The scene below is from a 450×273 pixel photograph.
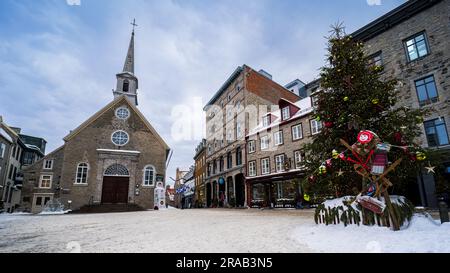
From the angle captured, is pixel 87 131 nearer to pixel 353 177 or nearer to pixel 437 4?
pixel 353 177

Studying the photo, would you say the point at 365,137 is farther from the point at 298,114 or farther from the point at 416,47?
the point at 298,114

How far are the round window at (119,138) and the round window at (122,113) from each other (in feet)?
6.21

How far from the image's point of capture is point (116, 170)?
22.9 m

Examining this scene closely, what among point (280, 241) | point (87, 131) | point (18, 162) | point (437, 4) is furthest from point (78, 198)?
point (437, 4)

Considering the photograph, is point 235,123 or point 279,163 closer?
point 279,163

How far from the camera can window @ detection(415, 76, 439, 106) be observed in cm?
1270

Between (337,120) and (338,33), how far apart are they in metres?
3.58

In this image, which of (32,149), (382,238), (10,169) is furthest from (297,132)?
(32,149)

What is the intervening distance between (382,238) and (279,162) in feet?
53.6

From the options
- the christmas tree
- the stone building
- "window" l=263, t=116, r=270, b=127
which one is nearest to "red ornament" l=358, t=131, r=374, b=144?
the christmas tree

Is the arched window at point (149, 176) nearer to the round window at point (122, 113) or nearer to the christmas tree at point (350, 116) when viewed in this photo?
the round window at point (122, 113)

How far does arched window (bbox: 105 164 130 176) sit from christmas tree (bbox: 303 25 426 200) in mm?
19991

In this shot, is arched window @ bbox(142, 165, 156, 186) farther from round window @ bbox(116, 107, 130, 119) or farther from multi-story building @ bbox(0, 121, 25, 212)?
multi-story building @ bbox(0, 121, 25, 212)
